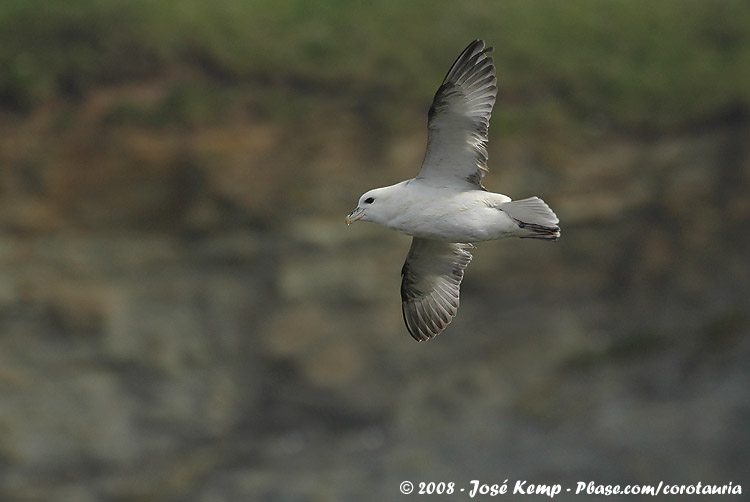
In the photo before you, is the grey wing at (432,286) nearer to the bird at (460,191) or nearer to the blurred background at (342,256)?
the bird at (460,191)

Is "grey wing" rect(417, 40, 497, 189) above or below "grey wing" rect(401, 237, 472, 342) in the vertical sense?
above

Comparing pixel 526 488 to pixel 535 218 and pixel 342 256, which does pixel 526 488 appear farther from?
pixel 535 218

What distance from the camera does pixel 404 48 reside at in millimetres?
14938

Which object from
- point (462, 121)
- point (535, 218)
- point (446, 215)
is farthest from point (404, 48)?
point (535, 218)

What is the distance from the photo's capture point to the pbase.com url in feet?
52.4

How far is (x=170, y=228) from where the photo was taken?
579 inches

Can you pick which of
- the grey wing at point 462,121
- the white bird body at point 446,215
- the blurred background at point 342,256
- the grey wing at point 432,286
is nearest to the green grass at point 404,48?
the blurred background at point 342,256

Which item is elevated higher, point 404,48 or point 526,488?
point 404,48

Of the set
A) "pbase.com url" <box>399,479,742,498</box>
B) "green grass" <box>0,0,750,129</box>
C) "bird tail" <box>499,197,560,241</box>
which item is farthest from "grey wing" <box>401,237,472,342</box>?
"pbase.com url" <box>399,479,742,498</box>

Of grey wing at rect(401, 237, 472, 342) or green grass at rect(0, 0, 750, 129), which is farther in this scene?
green grass at rect(0, 0, 750, 129)

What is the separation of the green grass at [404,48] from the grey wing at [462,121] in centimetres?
782

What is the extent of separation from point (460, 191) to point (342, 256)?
27.0 ft

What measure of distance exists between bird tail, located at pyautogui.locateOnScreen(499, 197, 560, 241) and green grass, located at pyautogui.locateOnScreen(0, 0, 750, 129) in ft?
26.7

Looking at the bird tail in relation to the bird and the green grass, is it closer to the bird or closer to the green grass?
the bird
